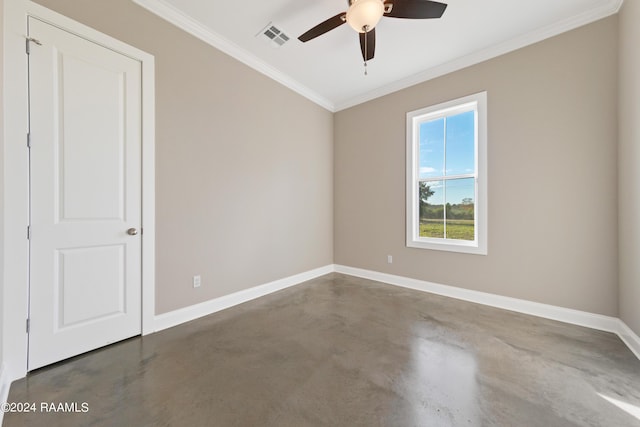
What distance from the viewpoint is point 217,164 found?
2715 millimetres

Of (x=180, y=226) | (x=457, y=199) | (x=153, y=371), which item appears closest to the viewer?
Answer: (x=153, y=371)

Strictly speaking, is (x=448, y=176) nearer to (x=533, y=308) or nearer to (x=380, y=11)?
(x=533, y=308)

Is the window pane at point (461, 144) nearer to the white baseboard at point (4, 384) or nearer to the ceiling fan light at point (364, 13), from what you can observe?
the ceiling fan light at point (364, 13)

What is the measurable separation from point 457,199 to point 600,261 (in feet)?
4.68

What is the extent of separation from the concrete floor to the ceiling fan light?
8.65 ft

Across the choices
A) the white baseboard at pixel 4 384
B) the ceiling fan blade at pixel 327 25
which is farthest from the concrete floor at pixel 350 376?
the ceiling fan blade at pixel 327 25

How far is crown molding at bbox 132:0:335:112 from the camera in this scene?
7.26 feet

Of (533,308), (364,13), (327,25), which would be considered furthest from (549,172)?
(327,25)

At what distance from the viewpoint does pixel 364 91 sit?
3.90m

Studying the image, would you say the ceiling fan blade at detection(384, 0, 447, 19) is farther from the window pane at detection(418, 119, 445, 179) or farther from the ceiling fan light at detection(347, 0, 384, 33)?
the window pane at detection(418, 119, 445, 179)

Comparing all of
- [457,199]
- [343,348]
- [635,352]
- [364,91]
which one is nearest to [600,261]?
[635,352]

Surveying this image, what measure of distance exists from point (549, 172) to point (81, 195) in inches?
175

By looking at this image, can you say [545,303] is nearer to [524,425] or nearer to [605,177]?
[605,177]

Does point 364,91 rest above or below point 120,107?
above
